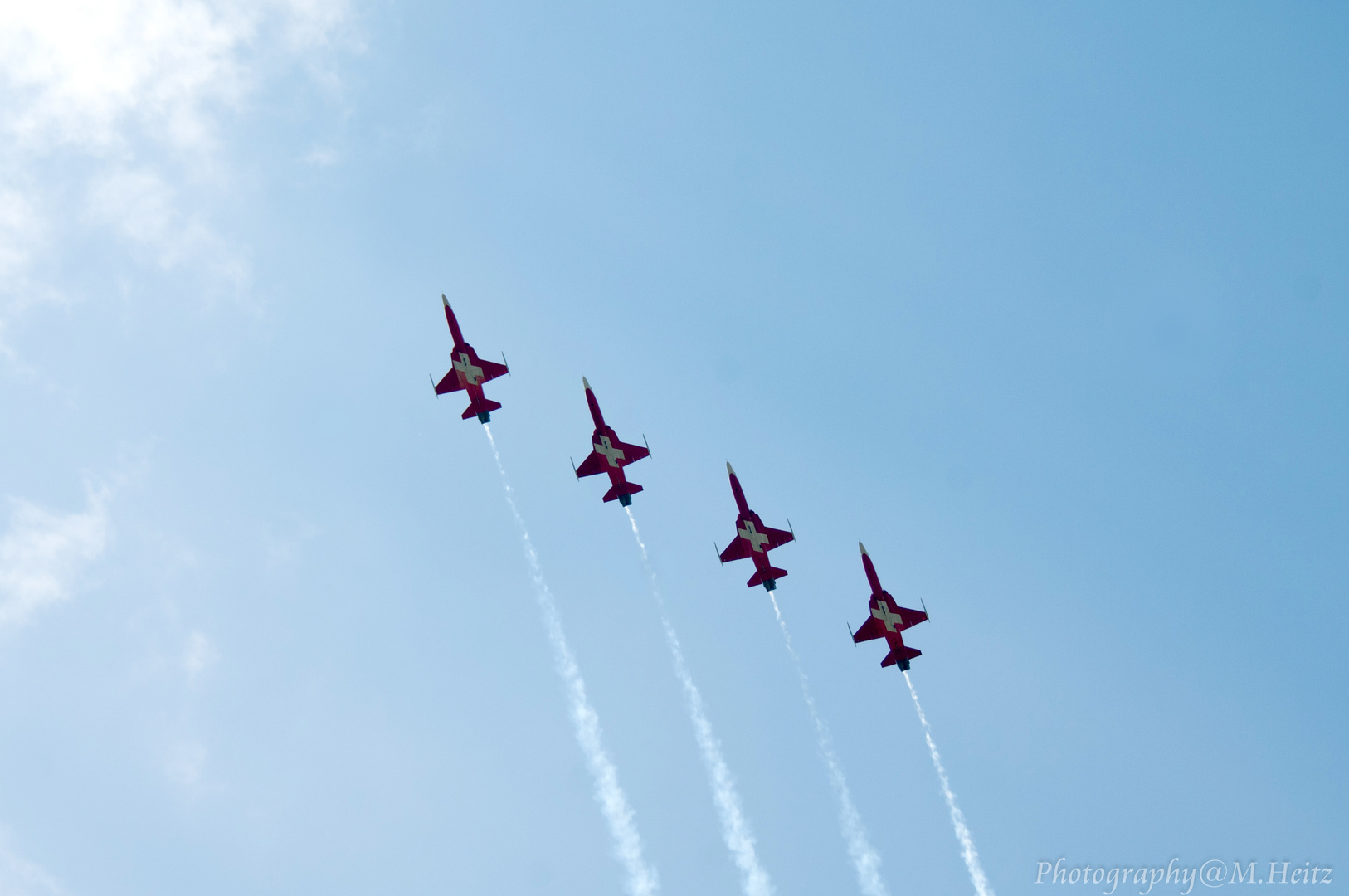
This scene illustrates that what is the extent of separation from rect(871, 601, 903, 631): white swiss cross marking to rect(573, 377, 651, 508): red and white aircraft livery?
30.0 metres

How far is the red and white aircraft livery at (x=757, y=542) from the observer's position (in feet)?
401

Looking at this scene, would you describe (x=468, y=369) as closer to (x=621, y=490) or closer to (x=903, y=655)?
(x=621, y=490)

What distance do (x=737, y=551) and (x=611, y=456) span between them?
58.6 ft

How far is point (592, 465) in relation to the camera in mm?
123875

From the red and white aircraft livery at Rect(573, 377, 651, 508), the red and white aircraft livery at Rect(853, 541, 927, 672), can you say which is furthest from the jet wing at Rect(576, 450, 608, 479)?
the red and white aircraft livery at Rect(853, 541, 927, 672)

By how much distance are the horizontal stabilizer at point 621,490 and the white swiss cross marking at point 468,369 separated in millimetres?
19351

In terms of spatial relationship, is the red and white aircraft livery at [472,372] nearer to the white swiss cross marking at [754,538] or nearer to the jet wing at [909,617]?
the white swiss cross marking at [754,538]

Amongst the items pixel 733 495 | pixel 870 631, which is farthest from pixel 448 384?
pixel 870 631

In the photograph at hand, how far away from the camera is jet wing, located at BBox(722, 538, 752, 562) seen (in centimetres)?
12275

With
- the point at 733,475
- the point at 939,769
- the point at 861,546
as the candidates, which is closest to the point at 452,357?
the point at 733,475

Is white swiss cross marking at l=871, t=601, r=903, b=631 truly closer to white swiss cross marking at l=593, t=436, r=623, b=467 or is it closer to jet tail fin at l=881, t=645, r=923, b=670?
jet tail fin at l=881, t=645, r=923, b=670

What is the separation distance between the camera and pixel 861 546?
122688 millimetres

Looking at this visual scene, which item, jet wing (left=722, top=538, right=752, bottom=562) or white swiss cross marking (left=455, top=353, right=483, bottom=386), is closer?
white swiss cross marking (left=455, top=353, right=483, bottom=386)

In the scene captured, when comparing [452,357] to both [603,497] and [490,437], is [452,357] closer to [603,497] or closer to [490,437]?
[490,437]
